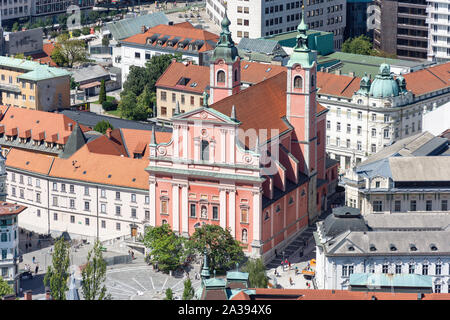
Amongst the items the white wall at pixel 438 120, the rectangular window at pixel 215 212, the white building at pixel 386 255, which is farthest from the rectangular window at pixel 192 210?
the white wall at pixel 438 120

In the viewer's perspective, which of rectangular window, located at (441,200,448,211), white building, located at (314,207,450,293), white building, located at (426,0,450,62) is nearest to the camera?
white building, located at (314,207,450,293)

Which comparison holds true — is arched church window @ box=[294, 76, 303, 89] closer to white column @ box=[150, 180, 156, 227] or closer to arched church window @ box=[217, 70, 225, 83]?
arched church window @ box=[217, 70, 225, 83]

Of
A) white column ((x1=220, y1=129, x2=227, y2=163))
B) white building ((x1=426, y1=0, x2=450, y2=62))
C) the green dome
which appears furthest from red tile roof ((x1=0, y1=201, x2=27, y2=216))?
white building ((x1=426, y1=0, x2=450, y2=62))

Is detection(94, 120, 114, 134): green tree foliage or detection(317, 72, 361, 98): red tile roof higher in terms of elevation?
detection(317, 72, 361, 98): red tile roof

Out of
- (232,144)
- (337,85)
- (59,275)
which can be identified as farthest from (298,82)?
(59,275)

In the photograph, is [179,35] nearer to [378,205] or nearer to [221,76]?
[221,76]

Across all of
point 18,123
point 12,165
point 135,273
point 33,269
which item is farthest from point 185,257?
point 18,123

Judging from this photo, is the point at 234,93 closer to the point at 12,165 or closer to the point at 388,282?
the point at 12,165
